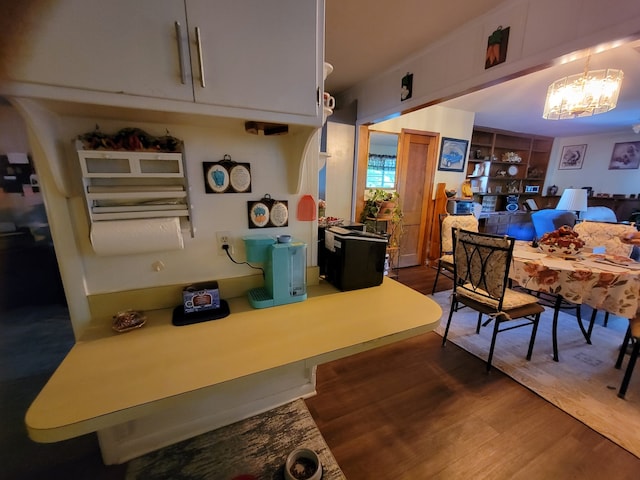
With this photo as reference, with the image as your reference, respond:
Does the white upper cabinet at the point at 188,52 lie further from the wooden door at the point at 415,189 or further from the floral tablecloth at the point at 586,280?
the wooden door at the point at 415,189

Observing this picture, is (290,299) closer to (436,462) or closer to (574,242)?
(436,462)

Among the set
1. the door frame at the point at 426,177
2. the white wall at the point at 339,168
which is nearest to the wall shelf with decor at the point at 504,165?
the door frame at the point at 426,177

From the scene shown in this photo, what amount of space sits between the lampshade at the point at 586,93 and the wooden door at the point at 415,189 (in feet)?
5.08

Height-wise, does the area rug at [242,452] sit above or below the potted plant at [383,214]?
below

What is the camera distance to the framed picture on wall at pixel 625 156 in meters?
5.02

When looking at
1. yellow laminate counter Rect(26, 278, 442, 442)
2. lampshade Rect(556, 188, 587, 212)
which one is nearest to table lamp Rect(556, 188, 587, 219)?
lampshade Rect(556, 188, 587, 212)

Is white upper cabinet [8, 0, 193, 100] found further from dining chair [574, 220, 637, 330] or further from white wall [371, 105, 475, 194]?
dining chair [574, 220, 637, 330]

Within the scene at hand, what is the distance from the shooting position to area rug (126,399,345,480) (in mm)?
1213

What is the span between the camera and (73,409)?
0.64 metres

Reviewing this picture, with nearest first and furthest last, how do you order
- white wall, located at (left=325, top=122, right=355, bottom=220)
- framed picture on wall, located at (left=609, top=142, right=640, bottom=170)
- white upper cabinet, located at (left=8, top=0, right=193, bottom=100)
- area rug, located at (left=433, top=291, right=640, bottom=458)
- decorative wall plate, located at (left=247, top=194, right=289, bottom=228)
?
1. white upper cabinet, located at (left=8, top=0, right=193, bottom=100)
2. decorative wall plate, located at (left=247, top=194, right=289, bottom=228)
3. area rug, located at (left=433, top=291, right=640, bottom=458)
4. white wall, located at (left=325, top=122, right=355, bottom=220)
5. framed picture on wall, located at (left=609, top=142, right=640, bottom=170)

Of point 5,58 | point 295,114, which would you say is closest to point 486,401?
point 295,114

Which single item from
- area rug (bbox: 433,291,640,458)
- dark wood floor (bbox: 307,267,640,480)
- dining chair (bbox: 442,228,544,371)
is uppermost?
dining chair (bbox: 442,228,544,371)

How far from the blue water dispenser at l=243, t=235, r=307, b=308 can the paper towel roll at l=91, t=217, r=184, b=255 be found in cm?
29

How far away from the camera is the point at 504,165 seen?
17.6 feet
